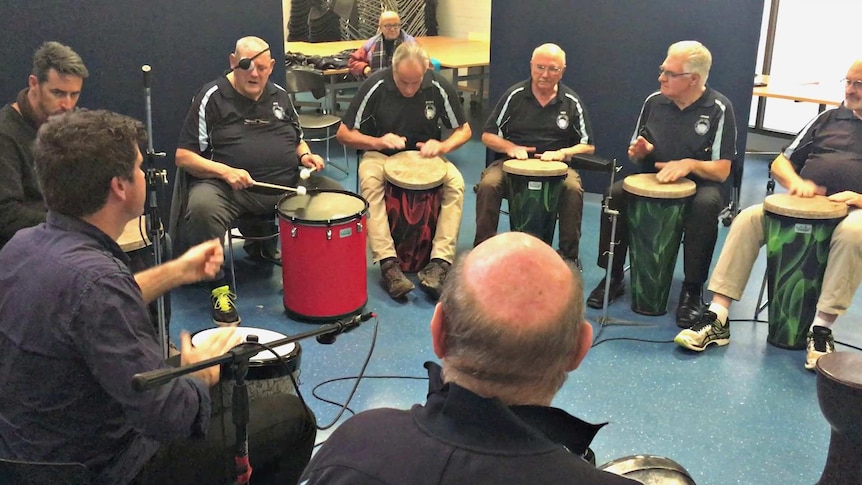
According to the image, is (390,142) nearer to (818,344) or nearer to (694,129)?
(694,129)

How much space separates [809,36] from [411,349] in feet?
16.4

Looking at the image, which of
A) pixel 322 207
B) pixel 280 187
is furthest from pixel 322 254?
pixel 280 187

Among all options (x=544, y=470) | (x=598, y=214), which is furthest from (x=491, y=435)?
(x=598, y=214)

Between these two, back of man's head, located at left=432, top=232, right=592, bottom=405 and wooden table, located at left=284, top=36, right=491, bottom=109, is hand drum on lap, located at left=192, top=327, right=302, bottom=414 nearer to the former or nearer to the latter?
back of man's head, located at left=432, top=232, right=592, bottom=405

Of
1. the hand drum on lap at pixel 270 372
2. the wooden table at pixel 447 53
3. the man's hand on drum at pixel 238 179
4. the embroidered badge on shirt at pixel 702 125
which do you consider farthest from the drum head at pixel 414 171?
the wooden table at pixel 447 53

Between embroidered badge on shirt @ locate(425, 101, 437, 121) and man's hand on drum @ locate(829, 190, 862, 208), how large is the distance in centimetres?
208

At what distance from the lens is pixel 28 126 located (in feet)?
10.2

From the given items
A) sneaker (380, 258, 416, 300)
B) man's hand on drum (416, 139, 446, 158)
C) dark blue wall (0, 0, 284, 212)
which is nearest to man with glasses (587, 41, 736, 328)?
sneaker (380, 258, 416, 300)

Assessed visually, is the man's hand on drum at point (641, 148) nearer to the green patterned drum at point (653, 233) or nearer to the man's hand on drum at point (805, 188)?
the green patterned drum at point (653, 233)

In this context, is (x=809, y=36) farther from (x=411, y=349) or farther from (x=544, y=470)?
(x=544, y=470)

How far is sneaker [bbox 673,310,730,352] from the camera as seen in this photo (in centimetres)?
350

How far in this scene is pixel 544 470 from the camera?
1067 millimetres

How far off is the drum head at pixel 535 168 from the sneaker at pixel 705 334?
1006mm

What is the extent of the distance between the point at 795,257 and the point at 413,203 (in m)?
1.87
